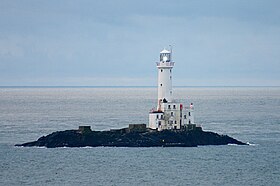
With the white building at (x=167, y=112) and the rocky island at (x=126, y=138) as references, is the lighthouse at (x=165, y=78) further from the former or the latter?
the rocky island at (x=126, y=138)

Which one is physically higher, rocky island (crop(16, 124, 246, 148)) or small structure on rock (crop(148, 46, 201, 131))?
small structure on rock (crop(148, 46, 201, 131))

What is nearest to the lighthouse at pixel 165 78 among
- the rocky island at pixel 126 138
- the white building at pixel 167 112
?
the white building at pixel 167 112

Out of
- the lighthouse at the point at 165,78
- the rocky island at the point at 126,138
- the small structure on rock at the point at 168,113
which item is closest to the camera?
the rocky island at the point at 126,138

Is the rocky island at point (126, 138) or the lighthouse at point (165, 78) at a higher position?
the lighthouse at point (165, 78)

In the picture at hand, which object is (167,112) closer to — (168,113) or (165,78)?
(168,113)

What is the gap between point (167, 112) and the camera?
7538 centimetres

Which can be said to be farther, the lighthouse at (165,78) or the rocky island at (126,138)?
the lighthouse at (165,78)

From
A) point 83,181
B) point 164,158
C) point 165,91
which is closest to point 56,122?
point 165,91

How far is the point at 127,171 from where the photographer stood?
59.1 meters

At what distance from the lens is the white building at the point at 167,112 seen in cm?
7494

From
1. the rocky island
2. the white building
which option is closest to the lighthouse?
the white building

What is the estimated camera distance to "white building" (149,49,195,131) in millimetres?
74938

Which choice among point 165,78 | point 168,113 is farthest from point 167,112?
point 165,78

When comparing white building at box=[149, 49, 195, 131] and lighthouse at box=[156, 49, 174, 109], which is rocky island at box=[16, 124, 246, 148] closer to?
white building at box=[149, 49, 195, 131]
